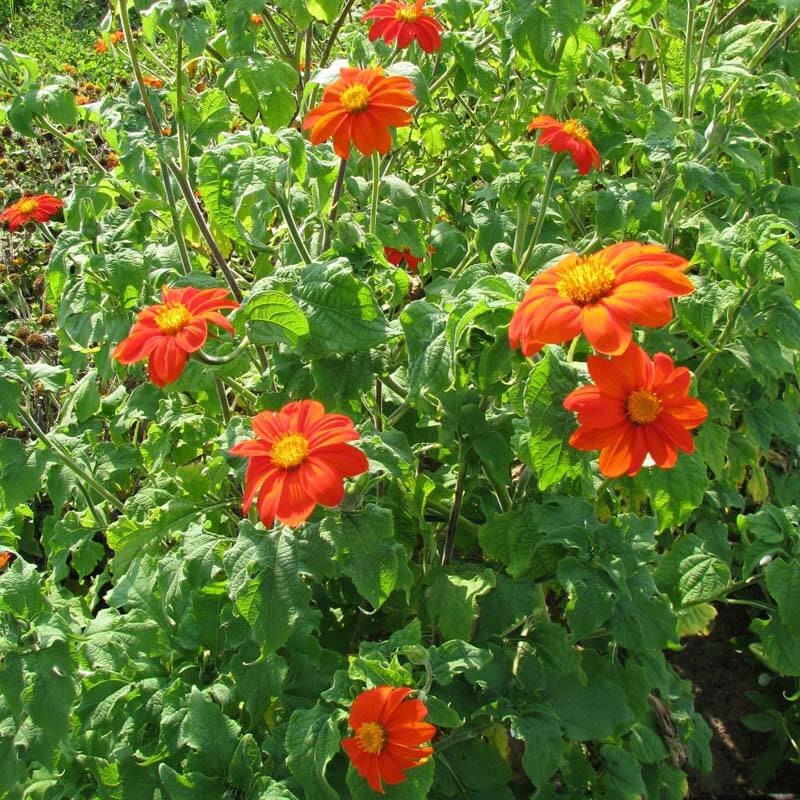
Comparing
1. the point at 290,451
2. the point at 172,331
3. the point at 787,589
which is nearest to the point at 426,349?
the point at 290,451

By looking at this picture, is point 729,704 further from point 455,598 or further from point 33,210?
point 33,210

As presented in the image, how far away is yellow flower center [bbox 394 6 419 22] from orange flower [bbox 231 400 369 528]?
40.8 inches

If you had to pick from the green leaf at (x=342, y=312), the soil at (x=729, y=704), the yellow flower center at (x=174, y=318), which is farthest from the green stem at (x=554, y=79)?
the soil at (x=729, y=704)

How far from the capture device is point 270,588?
129cm

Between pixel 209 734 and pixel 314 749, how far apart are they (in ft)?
0.70

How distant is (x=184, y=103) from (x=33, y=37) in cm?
539

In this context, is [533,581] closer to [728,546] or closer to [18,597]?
[728,546]

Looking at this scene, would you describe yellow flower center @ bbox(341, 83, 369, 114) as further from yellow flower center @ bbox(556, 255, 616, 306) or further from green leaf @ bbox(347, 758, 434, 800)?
green leaf @ bbox(347, 758, 434, 800)

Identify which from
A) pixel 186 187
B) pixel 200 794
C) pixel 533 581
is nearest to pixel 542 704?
pixel 533 581

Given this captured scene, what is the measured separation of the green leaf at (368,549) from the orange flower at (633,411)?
346 millimetres

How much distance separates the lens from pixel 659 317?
3.59 feet

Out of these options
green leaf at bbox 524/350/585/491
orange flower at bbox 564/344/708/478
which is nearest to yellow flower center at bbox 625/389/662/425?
orange flower at bbox 564/344/708/478

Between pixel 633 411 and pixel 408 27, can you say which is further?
pixel 408 27

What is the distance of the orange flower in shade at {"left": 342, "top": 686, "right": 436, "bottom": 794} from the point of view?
1.19 m
